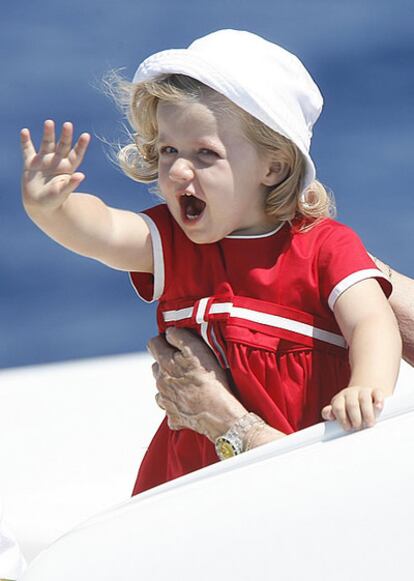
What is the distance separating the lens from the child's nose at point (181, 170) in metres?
1.74

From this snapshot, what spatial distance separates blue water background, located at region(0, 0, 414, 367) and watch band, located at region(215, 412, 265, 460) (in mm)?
4028

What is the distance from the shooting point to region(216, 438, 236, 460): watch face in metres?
1.81

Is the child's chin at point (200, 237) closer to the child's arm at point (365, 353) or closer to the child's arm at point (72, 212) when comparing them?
the child's arm at point (72, 212)

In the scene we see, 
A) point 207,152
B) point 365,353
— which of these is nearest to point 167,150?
point 207,152

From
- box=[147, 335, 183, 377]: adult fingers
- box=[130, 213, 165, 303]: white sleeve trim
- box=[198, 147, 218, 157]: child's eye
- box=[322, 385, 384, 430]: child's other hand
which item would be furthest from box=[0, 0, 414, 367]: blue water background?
box=[322, 385, 384, 430]: child's other hand

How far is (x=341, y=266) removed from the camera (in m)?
1.77

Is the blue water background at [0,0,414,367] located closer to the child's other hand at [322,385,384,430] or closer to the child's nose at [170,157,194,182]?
the child's nose at [170,157,194,182]

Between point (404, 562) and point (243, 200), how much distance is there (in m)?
0.64

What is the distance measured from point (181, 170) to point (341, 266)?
0.82 feet

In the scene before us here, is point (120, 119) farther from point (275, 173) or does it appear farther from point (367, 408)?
point (367, 408)

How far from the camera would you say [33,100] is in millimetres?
7289

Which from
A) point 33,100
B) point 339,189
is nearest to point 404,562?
point 339,189

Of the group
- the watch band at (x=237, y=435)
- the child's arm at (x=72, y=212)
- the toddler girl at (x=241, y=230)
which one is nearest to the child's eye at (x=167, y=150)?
the toddler girl at (x=241, y=230)

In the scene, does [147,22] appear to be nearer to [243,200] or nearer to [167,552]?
[243,200]
